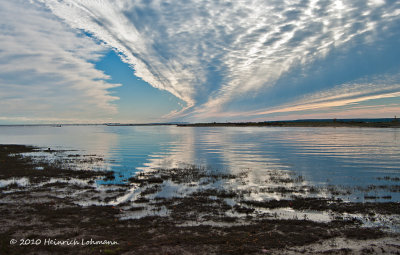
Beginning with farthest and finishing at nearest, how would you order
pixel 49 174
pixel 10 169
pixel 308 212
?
pixel 10 169
pixel 49 174
pixel 308 212

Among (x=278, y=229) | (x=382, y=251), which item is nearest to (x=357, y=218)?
(x=382, y=251)

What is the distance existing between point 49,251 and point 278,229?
10970 mm

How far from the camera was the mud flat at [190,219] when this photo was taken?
36.5 feet

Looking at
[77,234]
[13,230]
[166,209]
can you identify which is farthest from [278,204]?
[13,230]

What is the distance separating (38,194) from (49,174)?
9801 millimetres

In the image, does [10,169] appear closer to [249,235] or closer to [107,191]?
[107,191]

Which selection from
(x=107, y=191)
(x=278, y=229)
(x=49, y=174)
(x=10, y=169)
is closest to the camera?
(x=278, y=229)

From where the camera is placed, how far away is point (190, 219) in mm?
14773

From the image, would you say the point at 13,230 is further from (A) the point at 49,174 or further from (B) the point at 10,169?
(B) the point at 10,169

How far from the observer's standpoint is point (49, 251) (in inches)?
417

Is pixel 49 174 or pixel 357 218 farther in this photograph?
pixel 49 174

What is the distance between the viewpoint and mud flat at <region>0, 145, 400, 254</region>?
11117 millimetres

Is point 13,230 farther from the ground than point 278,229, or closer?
farther from the ground

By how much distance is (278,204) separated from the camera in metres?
17.8
